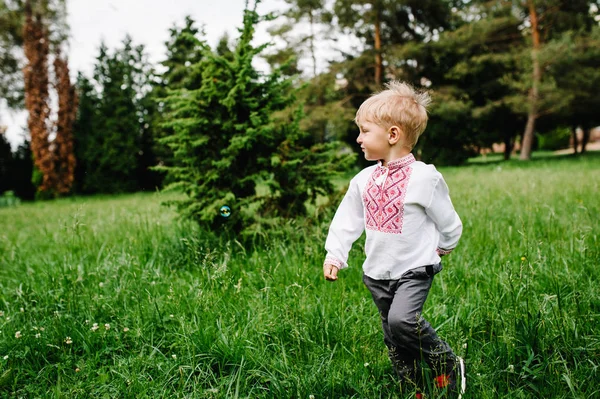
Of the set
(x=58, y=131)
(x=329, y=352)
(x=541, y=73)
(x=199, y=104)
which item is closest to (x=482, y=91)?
(x=541, y=73)

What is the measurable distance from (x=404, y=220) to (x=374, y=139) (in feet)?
1.39

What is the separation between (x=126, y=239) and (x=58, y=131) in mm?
17264

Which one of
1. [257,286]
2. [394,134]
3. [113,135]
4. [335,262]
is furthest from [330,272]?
[113,135]

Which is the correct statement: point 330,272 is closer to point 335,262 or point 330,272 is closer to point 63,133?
point 335,262

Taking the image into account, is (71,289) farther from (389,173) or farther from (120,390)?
(389,173)

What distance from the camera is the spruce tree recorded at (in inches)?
165

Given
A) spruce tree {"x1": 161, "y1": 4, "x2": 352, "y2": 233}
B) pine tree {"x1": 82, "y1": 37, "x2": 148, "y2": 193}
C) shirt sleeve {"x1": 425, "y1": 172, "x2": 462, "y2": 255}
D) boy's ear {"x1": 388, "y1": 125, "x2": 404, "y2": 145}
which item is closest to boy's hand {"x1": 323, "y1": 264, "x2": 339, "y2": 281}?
shirt sleeve {"x1": 425, "y1": 172, "x2": 462, "y2": 255}

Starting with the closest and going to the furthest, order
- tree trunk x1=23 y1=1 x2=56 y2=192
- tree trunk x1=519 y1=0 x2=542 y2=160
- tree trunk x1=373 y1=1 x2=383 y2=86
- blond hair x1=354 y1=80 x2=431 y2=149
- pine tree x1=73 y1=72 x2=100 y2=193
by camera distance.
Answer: blond hair x1=354 y1=80 x2=431 y2=149
tree trunk x1=23 y1=1 x2=56 y2=192
tree trunk x1=519 y1=0 x2=542 y2=160
pine tree x1=73 y1=72 x2=100 y2=193
tree trunk x1=373 y1=1 x2=383 y2=86

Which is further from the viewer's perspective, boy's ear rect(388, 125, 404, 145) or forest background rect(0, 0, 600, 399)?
forest background rect(0, 0, 600, 399)

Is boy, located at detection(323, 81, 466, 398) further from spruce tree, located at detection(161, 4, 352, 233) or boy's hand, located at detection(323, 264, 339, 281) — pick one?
spruce tree, located at detection(161, 4, 352, 233)

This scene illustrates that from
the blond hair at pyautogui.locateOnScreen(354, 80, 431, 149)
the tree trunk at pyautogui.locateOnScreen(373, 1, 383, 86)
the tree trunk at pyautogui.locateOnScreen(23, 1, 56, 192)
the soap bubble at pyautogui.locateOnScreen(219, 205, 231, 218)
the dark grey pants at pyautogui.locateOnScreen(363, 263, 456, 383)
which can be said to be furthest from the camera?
the tree trunk at pyautogui.locateOnScreen(373, 1, 383, 86)

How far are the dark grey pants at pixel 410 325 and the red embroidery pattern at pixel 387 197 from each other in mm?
257

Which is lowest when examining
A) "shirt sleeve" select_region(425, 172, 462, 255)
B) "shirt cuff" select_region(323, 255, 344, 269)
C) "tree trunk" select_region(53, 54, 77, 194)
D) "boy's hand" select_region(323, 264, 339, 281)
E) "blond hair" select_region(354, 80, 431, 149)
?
"boy's hand" select_region(323, 264, 339, 281)

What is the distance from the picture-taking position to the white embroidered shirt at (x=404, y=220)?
2.08m
